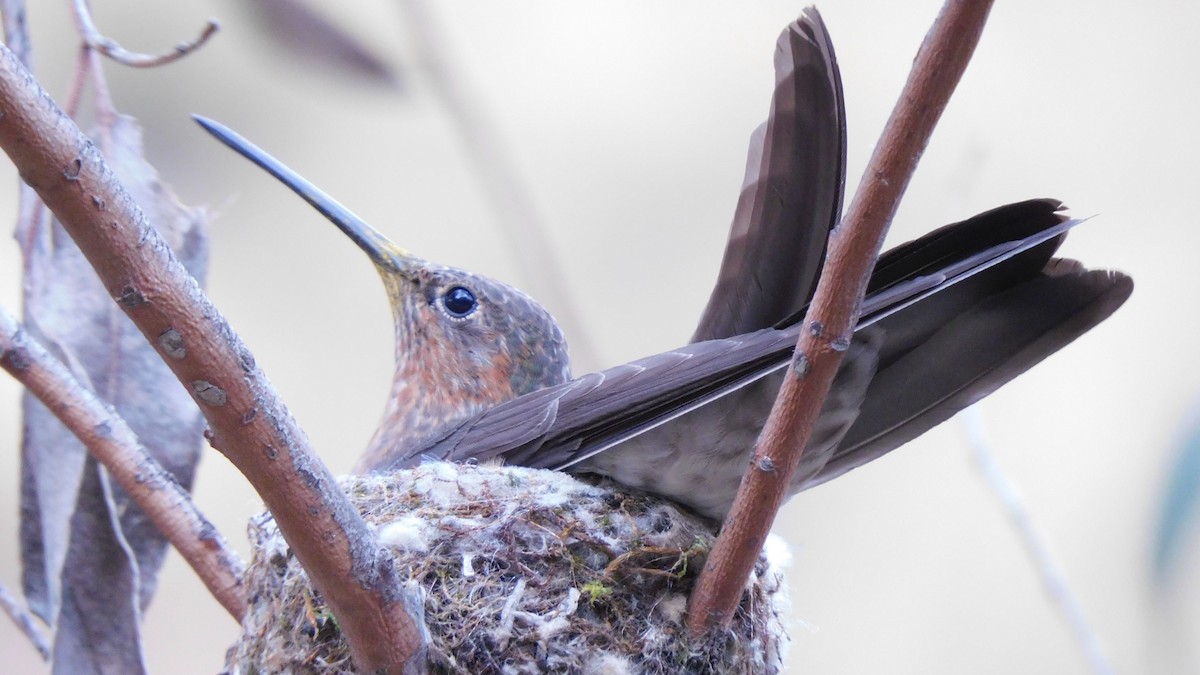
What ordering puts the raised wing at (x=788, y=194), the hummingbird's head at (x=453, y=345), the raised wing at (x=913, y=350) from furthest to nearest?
the hummingbird's head at (x=453, y=345) < the raised wing at (x=788, y=194) < the raised wing at (x=913, y=350)

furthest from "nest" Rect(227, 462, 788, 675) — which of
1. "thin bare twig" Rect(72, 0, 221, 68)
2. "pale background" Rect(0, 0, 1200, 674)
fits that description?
"pale background" Rect(0, 0, 1200, 674)

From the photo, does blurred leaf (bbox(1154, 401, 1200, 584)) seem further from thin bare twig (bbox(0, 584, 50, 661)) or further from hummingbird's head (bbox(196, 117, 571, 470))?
thin bare twig (bbox(0, 584, 50, 661))

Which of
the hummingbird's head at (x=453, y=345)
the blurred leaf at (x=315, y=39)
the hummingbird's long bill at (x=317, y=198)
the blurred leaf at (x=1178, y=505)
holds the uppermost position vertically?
the blurred leaf at (x=315, y=39)

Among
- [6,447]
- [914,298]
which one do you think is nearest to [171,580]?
[6,447]

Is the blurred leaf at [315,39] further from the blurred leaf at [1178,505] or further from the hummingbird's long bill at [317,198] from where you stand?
the blurred leaf at [1178,505]

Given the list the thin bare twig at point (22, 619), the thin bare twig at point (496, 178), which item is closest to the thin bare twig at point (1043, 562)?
the thin bare twig at point (496, 178)

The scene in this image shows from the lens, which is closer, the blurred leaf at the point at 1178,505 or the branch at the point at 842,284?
the branch at the point at 842,284
